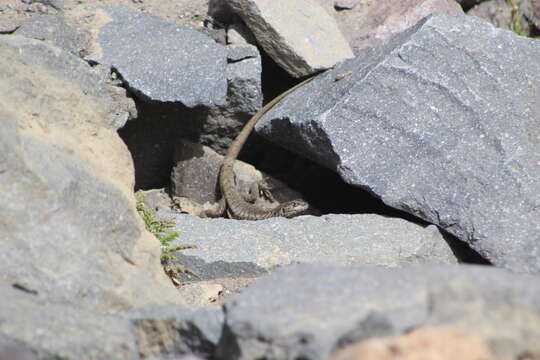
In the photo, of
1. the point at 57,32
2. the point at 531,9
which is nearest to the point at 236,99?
the point at 57,32

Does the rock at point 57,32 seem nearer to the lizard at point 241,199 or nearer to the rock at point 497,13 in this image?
the lizard at point 241,199

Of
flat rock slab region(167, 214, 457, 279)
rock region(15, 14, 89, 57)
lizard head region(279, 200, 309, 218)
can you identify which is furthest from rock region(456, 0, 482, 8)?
rock region(15, 14, 89, 57)

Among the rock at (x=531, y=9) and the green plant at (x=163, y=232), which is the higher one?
the rock at (x=531, y=9)

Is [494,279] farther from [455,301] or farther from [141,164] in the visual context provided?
[141,164]

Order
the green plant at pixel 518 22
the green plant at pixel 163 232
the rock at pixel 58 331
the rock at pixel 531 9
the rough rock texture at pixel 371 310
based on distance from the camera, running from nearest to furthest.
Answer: the rough rock texture at pixel 371 310 → the rock at pixel 58 331 → the green plant at pixel 163 232 → the green plant at pixel 518 22 → the rock at pixel 531 9

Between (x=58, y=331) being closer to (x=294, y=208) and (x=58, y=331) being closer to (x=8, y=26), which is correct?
(x=8, y=26)

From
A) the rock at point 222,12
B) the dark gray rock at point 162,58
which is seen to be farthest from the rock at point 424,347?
the rock at point 222,12
